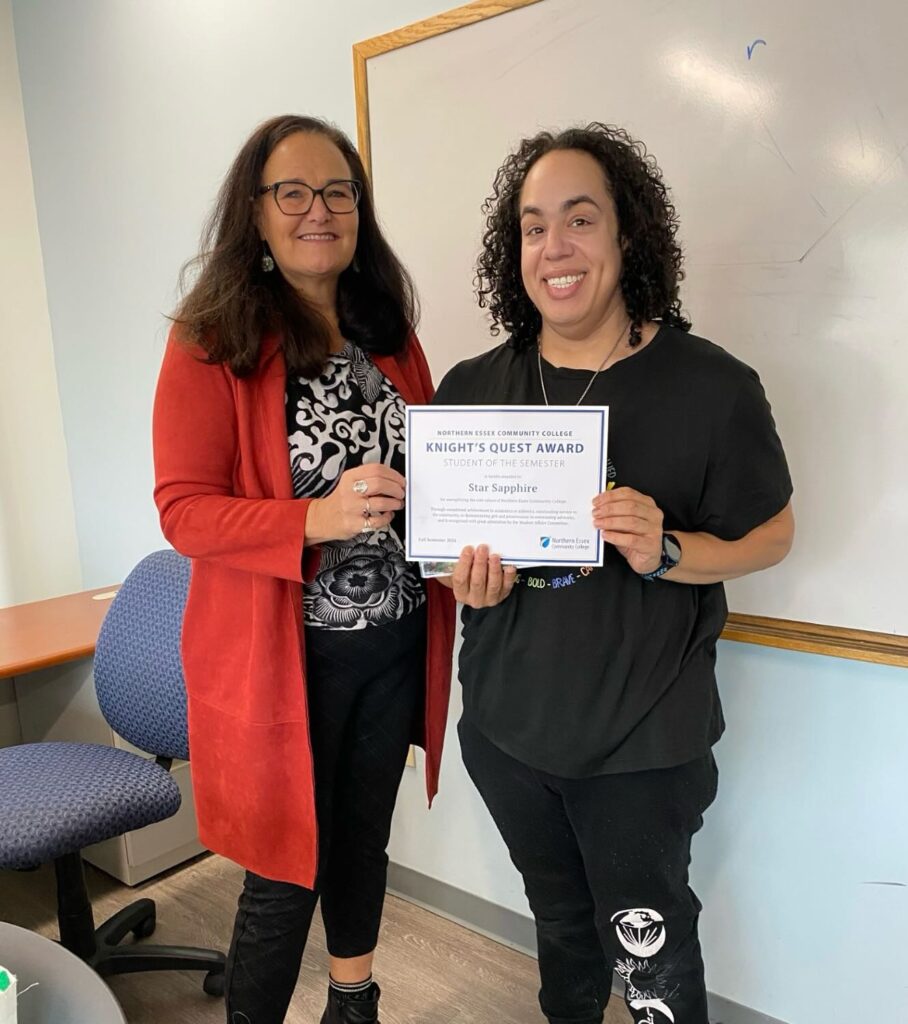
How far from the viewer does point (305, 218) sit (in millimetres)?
1202

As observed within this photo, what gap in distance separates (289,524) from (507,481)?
1.04 feet

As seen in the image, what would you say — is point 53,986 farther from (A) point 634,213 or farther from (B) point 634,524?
(A) point 634,213

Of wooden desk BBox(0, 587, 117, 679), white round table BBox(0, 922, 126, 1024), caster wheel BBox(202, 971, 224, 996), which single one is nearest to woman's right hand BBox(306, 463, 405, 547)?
white round table BBox(0, 922, 126, 1024)

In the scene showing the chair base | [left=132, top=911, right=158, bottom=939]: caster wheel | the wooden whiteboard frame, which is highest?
the wooden whiteboard frame

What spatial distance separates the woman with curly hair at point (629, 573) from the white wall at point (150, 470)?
45 cm

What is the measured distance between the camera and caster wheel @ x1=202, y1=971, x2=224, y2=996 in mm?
1791

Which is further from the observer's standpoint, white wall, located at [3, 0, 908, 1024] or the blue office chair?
the blue office chair

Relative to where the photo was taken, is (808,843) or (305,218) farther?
(808,843)

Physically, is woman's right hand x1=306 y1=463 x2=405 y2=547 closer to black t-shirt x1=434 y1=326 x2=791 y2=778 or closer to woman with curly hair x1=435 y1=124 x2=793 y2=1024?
woman with curly hair x1=435 y1=124 x2=793 y2=1024

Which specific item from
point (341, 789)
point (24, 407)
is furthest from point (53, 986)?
point (24, 407)

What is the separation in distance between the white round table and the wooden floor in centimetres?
87

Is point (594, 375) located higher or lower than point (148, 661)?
higher

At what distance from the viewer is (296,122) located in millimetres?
1221

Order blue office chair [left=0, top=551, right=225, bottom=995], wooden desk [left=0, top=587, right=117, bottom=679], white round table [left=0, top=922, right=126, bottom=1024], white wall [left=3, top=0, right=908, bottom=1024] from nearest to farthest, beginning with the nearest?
white round table [left=0, top=922, right=126, bottom=1024] < white wall [left=3, top=0, right=908, bottom=1024] < blue office chair [left=0, top=551, right=225, bottom=995] < wooden desk [left=0, top=587, right=117, bottom=679]
